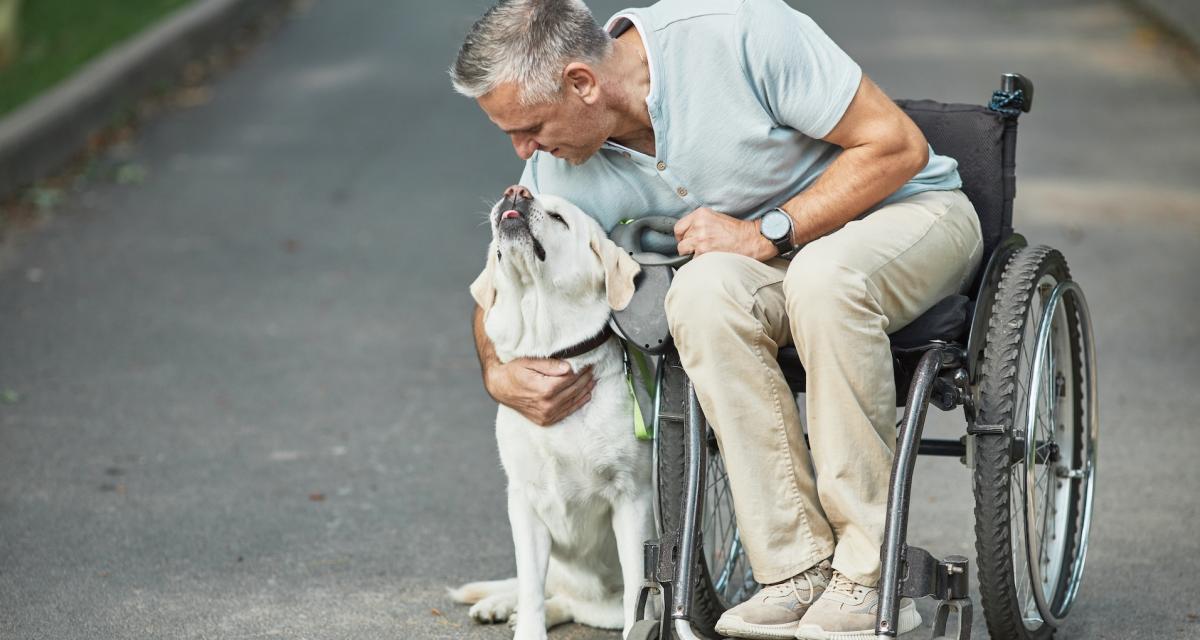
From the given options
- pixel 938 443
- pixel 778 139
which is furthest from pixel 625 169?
pixel 938 443

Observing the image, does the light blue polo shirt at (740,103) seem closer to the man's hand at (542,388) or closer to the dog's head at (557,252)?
the dog's head at (557,252)

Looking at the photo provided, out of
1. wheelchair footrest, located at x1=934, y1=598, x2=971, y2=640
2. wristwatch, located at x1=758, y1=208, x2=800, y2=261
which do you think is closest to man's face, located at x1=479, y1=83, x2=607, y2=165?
wristwatch, located at x1=758, y1=208, x2=800, y2=261

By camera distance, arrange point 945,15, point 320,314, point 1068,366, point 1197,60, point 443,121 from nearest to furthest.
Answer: point 1068,366 < point 320,314 < point 443,121 < point 1197,60 < point 945,15

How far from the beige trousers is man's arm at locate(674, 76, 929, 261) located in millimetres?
90

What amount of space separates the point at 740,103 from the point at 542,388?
78 centimetres

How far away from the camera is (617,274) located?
3.27 metres

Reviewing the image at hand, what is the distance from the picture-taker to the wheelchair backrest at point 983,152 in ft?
11.4

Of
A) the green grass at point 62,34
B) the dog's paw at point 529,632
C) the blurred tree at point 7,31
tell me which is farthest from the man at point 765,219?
the blurred tree at point 7,31

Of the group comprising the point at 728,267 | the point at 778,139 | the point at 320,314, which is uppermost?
the point at 778,139

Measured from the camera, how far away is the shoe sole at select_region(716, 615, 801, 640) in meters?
2.99

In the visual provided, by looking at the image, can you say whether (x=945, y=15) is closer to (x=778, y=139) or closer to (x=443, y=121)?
(x=443, y=121)

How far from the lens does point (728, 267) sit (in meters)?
3.06

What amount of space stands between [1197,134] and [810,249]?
6695mm

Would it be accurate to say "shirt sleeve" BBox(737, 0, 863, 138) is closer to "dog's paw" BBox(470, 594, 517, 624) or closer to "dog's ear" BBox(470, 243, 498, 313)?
"dog's ear" BBox(470, 243, 498, 313)
